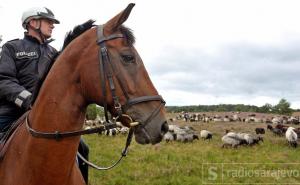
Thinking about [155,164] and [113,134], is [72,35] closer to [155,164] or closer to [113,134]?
[155,164]

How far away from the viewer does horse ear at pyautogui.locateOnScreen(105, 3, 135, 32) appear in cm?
366

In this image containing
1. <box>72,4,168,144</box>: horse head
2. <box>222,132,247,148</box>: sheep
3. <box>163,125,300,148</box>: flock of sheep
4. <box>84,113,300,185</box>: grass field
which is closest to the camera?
<box>72,4,168,144</box>: horse head

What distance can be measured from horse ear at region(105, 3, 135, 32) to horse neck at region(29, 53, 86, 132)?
0.43 meters

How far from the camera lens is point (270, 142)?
27375 mm

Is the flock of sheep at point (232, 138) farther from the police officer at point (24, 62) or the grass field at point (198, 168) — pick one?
the police officer at point (24, 62)

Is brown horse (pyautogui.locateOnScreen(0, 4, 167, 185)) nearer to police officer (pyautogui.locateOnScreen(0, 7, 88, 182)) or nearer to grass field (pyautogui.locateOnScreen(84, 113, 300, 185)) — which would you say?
police officer (pyautogui.locateOnScreen(0, 7, 88, 182))

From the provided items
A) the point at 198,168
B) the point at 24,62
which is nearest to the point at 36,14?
the point at 24,62

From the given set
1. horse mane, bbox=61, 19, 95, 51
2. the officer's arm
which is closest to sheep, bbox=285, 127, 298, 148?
the officer's arm

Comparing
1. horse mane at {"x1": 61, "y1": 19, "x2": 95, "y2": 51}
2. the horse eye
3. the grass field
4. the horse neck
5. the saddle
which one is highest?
horse mane at {"x1": 61, "y1": 19, "x2": 95, "y2": 51}

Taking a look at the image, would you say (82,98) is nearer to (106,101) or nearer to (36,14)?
(106,101)

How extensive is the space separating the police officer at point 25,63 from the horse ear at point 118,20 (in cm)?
126

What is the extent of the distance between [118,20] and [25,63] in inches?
77.4

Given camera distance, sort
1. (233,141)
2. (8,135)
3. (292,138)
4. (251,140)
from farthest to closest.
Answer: (292,138), (251,140), (233,141), (8,135)

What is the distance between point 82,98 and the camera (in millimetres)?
3842
